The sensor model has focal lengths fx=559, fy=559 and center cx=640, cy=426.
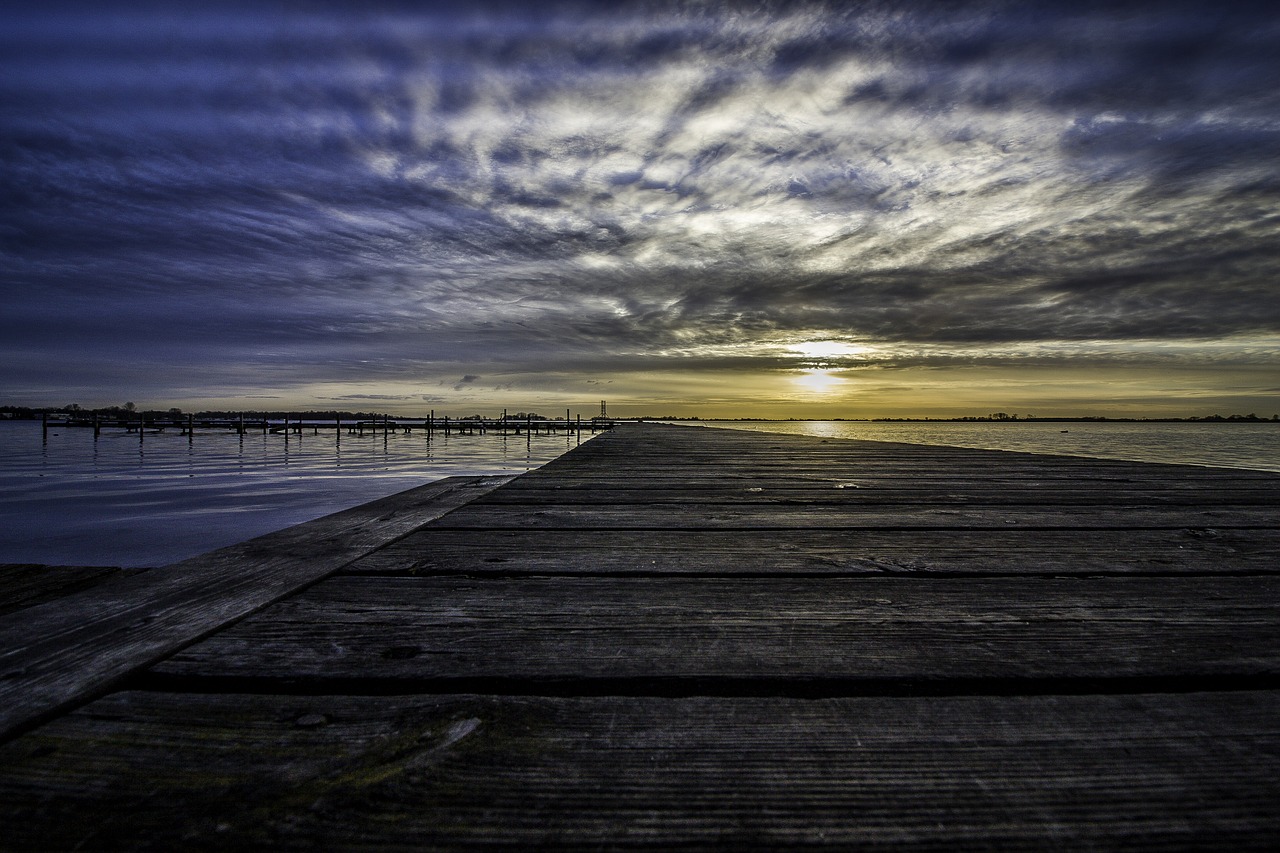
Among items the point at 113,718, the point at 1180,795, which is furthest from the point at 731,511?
the point at 113,718

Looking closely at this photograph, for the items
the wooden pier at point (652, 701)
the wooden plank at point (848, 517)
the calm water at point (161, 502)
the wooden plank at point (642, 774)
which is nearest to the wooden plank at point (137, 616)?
the wooden pier at point (652, 701)

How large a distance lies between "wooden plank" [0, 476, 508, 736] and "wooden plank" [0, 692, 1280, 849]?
0.13 meters

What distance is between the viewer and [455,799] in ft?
1.96

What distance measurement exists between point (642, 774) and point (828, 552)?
3.88 ft

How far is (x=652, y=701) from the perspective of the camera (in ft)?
2.61

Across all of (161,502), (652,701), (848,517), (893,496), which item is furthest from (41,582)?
(161,502)

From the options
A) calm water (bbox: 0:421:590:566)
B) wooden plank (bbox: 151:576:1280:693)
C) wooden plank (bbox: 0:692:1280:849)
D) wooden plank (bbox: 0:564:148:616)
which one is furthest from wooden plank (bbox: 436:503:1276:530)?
calm water (bbox: 0:421:590:566)

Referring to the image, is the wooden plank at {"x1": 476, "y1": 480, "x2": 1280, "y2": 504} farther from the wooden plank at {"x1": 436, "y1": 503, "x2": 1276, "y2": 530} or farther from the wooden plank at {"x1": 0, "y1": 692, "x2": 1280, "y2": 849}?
the wooden plank at {"x1": 0, "y1": 692, "x2": 1280, "y2": 849}

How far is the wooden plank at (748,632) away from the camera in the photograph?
0.90 meters

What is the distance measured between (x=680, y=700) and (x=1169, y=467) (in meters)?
5.13

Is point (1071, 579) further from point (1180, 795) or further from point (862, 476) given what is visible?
point (862, 476)

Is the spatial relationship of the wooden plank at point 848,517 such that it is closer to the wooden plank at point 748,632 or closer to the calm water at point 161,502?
the wooden plank at point 748,632

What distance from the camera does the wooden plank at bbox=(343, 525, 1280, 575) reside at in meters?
1.49

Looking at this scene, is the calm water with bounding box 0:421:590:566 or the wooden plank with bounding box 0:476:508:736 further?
the calm water with bounding box 0:421:590:566
